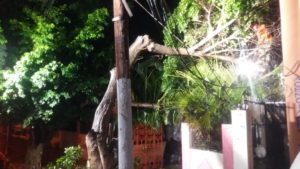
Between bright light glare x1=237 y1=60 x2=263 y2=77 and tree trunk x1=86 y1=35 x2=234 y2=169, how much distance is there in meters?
0.39

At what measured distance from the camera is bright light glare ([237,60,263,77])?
891 centimetres

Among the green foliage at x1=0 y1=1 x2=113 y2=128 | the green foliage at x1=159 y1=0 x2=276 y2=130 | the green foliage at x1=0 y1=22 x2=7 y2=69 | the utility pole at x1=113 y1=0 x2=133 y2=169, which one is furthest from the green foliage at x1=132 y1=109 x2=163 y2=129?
the utility pole at x1=113 y1=0 x2=133 y2=169

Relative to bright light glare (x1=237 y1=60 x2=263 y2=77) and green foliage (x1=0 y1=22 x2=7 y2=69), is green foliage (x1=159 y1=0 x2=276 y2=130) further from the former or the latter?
green foliage (x1=0 y1=22 x2=7 y2=69)

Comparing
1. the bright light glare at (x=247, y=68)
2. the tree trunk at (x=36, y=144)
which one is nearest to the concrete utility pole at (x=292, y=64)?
the bright light glare at (x=247, y=68)

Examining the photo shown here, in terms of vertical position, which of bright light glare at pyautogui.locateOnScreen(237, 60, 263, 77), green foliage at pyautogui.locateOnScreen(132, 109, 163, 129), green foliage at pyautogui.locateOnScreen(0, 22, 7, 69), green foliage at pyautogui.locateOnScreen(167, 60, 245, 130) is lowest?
green foliage at pyautogui.locateOnScreen(132, 109, 163, 129)

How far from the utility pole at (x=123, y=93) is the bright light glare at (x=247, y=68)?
3.35 m

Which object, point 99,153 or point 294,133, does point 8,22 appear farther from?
point 294,133

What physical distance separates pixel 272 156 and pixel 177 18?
15.6 feet

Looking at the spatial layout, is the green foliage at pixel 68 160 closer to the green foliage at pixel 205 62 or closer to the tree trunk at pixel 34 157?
the tree trunk at pixel 34 157

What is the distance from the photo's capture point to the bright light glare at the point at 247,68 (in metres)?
8.91

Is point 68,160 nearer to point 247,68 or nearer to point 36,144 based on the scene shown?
point 36,144

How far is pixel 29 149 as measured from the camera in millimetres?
12281

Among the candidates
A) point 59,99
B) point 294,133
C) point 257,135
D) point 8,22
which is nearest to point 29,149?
point 59,99

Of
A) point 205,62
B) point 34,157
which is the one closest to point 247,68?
point 205,62
